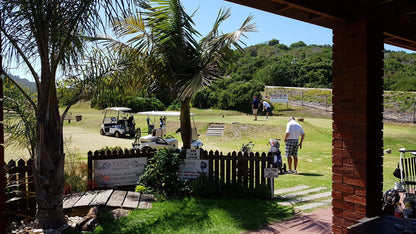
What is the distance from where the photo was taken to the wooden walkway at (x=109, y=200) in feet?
19.9

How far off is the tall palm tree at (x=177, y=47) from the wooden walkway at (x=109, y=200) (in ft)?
7.40

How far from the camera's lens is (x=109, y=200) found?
20.8ft

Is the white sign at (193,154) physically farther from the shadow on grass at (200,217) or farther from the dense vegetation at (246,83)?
the dense vegetation at (246,83)

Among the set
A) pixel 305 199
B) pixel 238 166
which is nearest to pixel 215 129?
pixel 238 166

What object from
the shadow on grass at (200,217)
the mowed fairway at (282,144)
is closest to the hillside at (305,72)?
the mowed fairway at (282,144)

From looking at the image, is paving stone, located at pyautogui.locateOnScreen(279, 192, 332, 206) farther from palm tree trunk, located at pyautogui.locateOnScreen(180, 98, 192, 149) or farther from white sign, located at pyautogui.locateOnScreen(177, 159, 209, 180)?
palm tree trunk, located at pyautogui.locateOnScreen(180, 98, 192, 149)

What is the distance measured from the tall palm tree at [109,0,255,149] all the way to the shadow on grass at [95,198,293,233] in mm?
2449

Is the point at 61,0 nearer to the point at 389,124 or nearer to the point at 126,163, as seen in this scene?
the point at 126,163

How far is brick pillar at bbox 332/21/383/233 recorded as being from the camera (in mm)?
3646

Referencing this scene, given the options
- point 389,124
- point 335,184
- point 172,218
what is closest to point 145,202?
point 172,218

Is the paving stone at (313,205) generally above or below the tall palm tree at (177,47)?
below

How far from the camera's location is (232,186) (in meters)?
7.20

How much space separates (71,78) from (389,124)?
89.9 ft

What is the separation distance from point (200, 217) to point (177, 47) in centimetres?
442
